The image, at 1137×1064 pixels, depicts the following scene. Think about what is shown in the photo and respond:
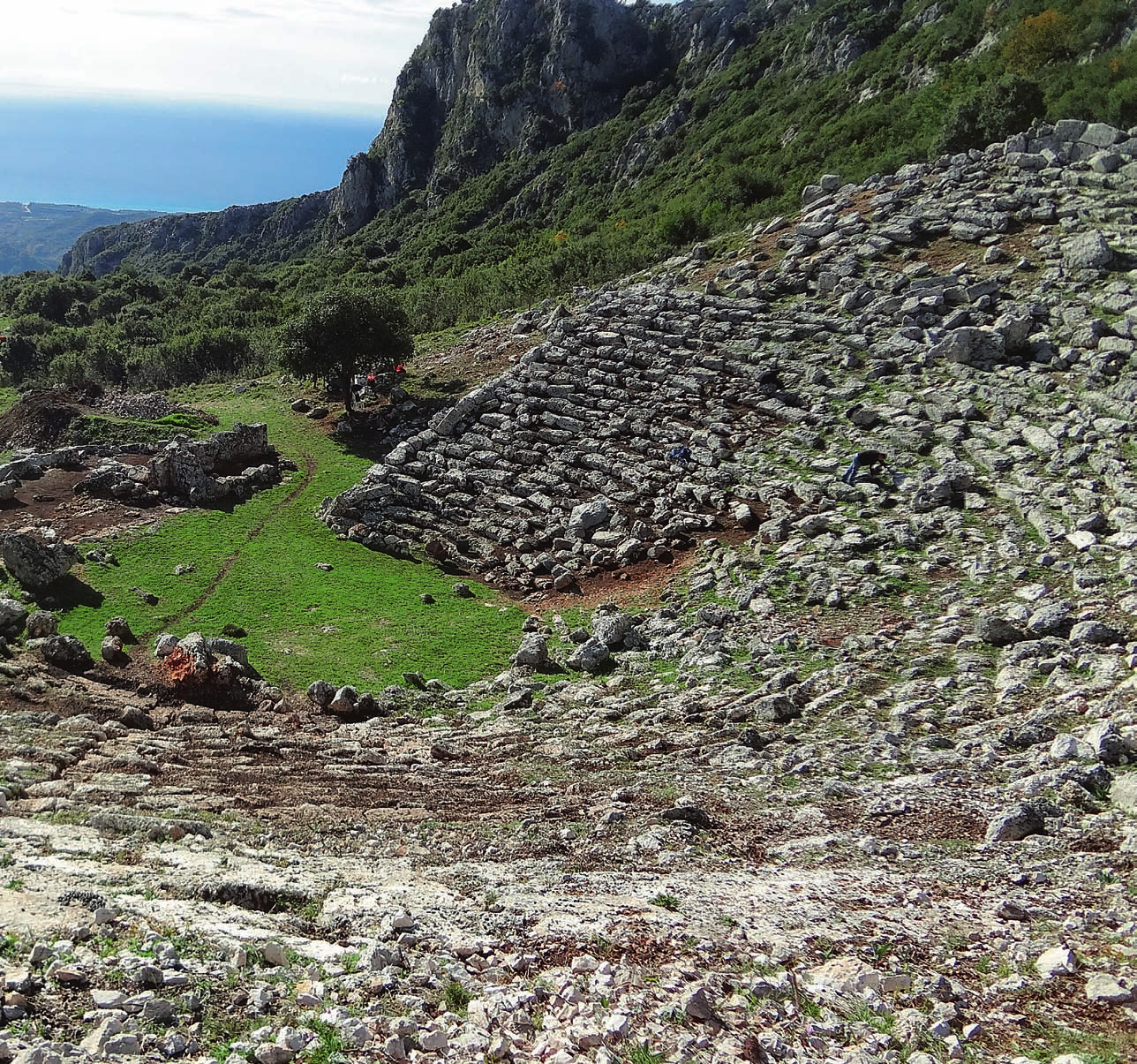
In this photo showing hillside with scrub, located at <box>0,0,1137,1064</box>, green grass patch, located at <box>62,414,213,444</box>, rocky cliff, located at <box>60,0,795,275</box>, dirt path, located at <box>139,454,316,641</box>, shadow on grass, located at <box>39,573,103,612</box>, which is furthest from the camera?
rocky cliff, located at <box>60,0,795,275</box>

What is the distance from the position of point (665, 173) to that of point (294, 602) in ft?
298

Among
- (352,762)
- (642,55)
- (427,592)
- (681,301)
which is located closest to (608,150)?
(642,55)

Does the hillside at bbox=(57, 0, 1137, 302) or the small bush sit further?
the hillside at bbox=(57, 0, 1137, 302)

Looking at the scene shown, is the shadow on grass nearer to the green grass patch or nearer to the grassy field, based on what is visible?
the grassy field

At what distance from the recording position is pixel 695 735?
1410 cm

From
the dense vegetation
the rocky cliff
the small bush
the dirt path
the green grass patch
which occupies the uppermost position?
the rocky cliff

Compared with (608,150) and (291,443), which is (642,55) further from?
(291,443)

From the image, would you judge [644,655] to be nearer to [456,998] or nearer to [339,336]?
[456,998]

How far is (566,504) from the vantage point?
2664 cm

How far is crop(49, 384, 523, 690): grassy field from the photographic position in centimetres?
1889

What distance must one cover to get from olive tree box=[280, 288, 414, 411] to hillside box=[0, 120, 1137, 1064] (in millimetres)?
9345

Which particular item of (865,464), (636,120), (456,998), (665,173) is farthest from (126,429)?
(636,120)

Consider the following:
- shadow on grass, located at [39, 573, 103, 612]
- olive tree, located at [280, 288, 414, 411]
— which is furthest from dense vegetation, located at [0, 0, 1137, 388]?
shadow on grass, located at [39, 573, 103, 612]

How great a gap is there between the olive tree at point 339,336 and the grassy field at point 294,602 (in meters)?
11.3
